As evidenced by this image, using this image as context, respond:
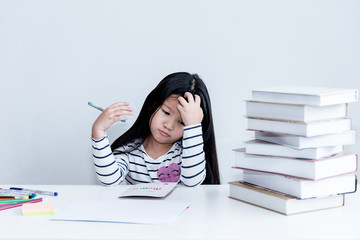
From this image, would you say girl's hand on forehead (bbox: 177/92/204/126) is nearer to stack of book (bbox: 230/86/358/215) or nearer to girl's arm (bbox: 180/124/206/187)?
girl's arm (bbox: 180/124/206/187)

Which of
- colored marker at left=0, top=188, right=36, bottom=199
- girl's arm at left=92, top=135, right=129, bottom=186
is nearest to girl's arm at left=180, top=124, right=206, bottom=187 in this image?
girl's arm at left=92, top=135, right=129, bottom=186

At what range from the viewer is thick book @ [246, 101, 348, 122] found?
3.48ft

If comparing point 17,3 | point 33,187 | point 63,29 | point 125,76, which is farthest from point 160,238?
point 17,3

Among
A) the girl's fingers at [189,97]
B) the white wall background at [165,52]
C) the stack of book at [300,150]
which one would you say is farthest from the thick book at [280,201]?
the white wall background at [165,52]

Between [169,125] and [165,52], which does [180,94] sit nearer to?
[169,125]

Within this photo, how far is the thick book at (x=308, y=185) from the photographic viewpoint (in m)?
1.08

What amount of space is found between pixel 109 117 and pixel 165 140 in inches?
9.7

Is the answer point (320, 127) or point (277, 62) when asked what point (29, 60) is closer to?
point (277, 62)

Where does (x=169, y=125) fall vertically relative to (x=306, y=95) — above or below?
below

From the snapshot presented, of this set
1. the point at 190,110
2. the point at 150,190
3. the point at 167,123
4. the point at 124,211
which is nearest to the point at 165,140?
the point at 167,123

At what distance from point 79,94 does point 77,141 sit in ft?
0.63

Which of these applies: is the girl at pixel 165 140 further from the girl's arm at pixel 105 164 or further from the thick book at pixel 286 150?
the thick book at pixel 286 150

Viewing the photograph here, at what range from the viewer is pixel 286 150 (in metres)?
1.11

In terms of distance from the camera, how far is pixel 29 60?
194 centimetres
